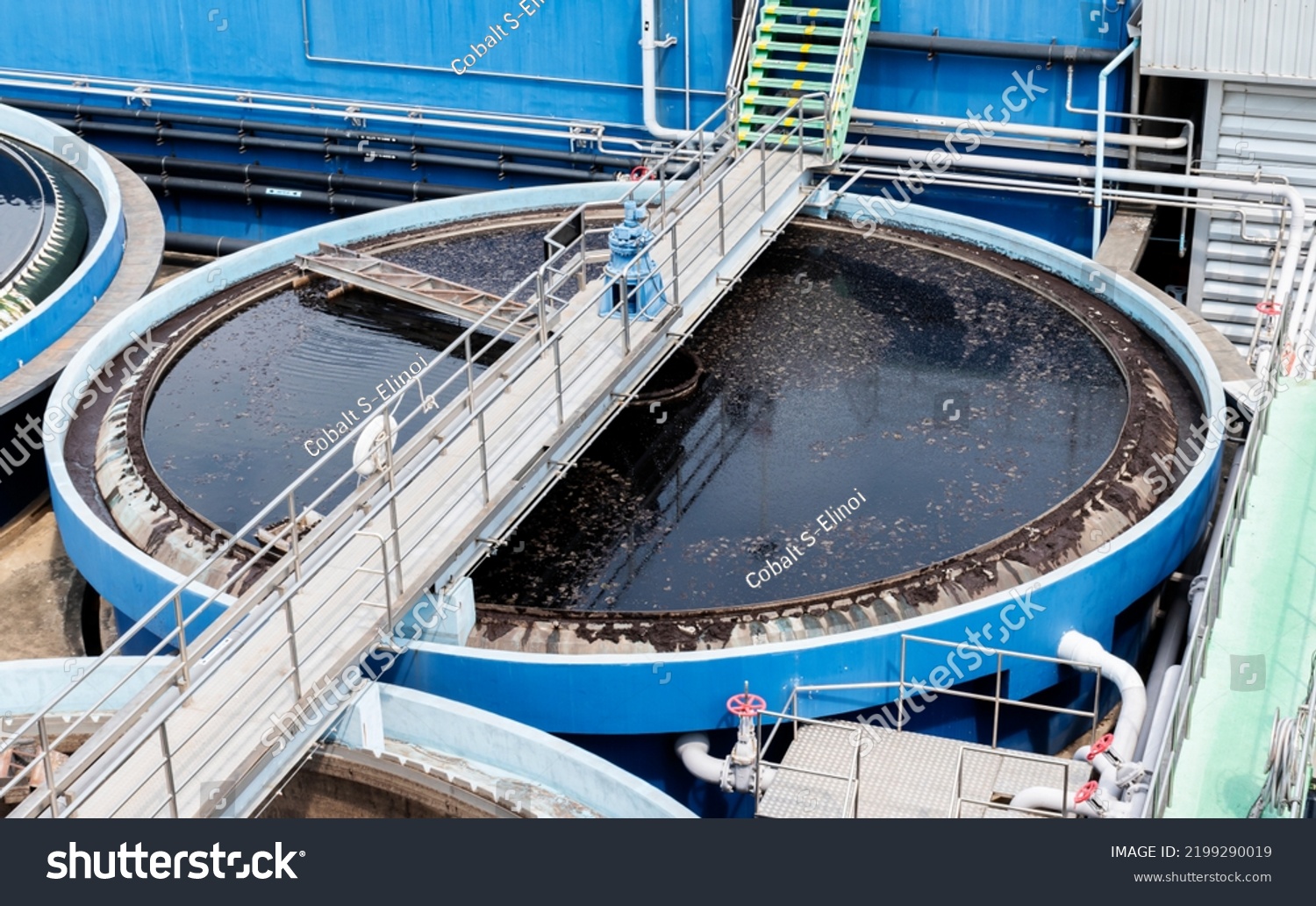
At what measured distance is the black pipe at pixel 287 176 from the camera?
2545 centimetres

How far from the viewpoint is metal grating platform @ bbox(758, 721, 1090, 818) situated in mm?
12547

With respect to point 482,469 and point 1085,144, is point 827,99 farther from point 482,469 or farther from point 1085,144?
point 482,469

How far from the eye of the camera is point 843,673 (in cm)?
1330

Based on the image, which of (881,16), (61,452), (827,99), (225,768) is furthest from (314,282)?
(225,768)

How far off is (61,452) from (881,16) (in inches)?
453

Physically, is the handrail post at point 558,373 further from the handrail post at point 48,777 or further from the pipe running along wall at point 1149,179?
the pipe running along wall at point 1149,179

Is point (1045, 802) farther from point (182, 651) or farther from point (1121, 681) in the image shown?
point (182, 651)

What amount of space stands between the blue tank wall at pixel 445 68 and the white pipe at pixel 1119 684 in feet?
32.0

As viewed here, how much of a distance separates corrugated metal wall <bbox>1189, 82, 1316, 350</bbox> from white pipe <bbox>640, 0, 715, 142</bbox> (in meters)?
6.25

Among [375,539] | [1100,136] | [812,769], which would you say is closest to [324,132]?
[1100,136]

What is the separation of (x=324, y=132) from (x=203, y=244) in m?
2.40

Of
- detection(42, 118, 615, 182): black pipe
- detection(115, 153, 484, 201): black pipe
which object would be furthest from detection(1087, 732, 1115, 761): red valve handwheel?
detection(115, 153, 484, 201): black pipe

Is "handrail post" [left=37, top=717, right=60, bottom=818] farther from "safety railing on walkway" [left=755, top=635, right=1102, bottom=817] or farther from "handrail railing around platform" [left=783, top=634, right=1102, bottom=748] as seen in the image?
"handrail railing around platform" [left=783, top=634, right=1102, bottom=748]

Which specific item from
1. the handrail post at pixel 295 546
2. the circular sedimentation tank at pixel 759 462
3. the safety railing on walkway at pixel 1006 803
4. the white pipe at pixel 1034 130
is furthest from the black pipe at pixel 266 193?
the safety railing on walkway at pixel 1006 803
